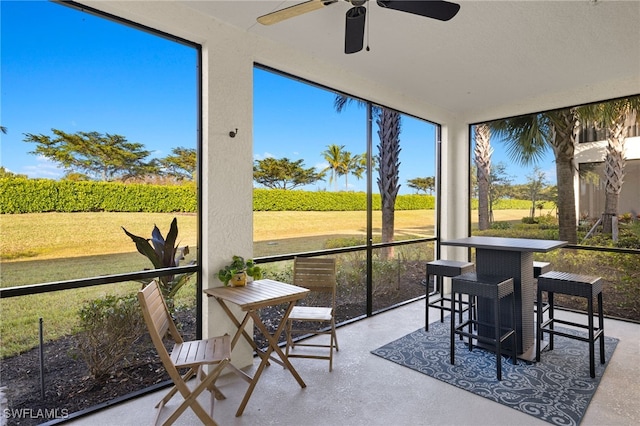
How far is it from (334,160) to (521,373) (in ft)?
10.7

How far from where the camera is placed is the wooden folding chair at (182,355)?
6.31 ft

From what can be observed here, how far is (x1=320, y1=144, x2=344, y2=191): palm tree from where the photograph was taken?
4.87m

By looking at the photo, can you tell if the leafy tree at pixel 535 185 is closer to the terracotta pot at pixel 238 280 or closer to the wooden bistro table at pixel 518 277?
the wooden bistro table at pixel 518 277

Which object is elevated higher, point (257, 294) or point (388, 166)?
point (388, 166)

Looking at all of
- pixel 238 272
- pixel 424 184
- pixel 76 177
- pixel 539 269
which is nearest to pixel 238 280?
pixel 238 272

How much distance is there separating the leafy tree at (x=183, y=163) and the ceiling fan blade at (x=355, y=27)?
1.56 metres

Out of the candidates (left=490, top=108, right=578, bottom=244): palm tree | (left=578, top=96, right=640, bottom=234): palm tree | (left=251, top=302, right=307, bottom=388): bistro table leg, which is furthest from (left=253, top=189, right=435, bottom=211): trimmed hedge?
(left=578, top=96, right=640, bottom=234): palm tree

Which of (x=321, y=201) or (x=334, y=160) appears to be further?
(x=334, y=160)

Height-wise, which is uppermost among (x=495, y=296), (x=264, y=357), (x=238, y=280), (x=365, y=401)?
(x=238, y=280)

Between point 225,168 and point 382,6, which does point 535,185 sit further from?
point 225,168

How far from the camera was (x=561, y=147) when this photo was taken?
4887mm

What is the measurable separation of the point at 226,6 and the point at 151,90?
976 mm

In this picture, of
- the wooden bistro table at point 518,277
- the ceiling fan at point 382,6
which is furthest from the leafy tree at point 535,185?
the ceiling fan at point 382,6

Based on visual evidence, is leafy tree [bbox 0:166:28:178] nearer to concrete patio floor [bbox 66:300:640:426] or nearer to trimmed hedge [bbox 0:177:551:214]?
trimmed hedge [bbox 0:177:551:214]
